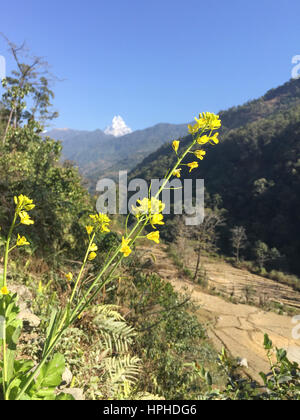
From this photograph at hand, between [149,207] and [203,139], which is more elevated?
[203,139]

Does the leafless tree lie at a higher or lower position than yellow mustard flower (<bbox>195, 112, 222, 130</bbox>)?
lower

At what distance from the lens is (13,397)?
0.83 meters

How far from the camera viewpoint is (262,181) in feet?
113

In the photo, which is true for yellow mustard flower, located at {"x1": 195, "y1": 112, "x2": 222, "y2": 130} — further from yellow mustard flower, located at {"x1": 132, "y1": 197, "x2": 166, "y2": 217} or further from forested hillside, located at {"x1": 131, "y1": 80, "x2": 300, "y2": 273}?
forested hillside, located at {"x1": 131, "y1": 80, "x2": 300, "y2": 273}

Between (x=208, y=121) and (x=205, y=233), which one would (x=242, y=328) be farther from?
(x=205, y=233)

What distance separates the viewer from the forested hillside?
29.5 metres

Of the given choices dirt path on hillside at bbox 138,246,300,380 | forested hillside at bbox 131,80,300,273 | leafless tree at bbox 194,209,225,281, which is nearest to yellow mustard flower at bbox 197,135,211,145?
dirt path on hillside at bbox 138,246,300,380

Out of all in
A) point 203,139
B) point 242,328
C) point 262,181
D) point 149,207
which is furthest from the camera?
point 262,181

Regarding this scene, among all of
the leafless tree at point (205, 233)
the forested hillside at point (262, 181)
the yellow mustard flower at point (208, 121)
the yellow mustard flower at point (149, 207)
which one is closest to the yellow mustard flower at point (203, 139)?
the yellow mustard flower at point (208, 121)

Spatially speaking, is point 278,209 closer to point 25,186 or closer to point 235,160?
point 235,160

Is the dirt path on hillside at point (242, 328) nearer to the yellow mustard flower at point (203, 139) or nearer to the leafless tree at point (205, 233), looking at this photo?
the yellow mustard flower at point (203, 139)

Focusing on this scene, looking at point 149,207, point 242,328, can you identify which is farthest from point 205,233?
point 149,207

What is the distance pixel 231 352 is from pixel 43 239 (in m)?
4.47

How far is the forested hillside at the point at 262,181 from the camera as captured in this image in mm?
29469
